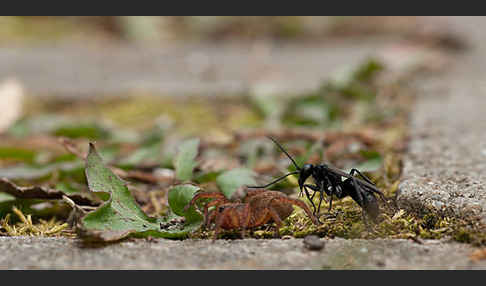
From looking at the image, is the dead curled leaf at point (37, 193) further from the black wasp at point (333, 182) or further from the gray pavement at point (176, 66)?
the gray pavement at point (176, 66)

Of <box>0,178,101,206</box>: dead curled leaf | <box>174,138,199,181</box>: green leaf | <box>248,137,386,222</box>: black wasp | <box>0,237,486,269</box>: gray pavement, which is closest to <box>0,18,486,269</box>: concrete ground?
<box>0,237,486,269</box>: gray pavement

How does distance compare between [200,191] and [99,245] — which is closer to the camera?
[99,245]

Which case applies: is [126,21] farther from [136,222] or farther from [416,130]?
[136,222]

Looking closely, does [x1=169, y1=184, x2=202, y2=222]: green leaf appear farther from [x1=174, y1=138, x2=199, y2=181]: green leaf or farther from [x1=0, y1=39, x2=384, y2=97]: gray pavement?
[x1=0, y1=39, x2=384, y2=97]: gray pavement

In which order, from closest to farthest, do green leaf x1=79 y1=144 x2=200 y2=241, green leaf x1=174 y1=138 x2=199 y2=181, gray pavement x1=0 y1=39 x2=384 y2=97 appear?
1. green leaf x1=79 y1=144 x2=200 y2=241
2. green leaf x1=174 y1=138 x2=199 y2=181
3. gray pavement x1=0 y1=39 x2=384 y2=97

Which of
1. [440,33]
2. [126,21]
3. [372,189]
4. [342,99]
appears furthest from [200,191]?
[126,21]

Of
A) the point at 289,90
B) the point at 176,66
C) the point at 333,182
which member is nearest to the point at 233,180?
the point at 333,182

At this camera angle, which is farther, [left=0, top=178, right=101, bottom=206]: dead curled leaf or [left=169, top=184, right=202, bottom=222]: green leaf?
[left=0, top=178, right=101, bottom=206]: dead curled leaf
